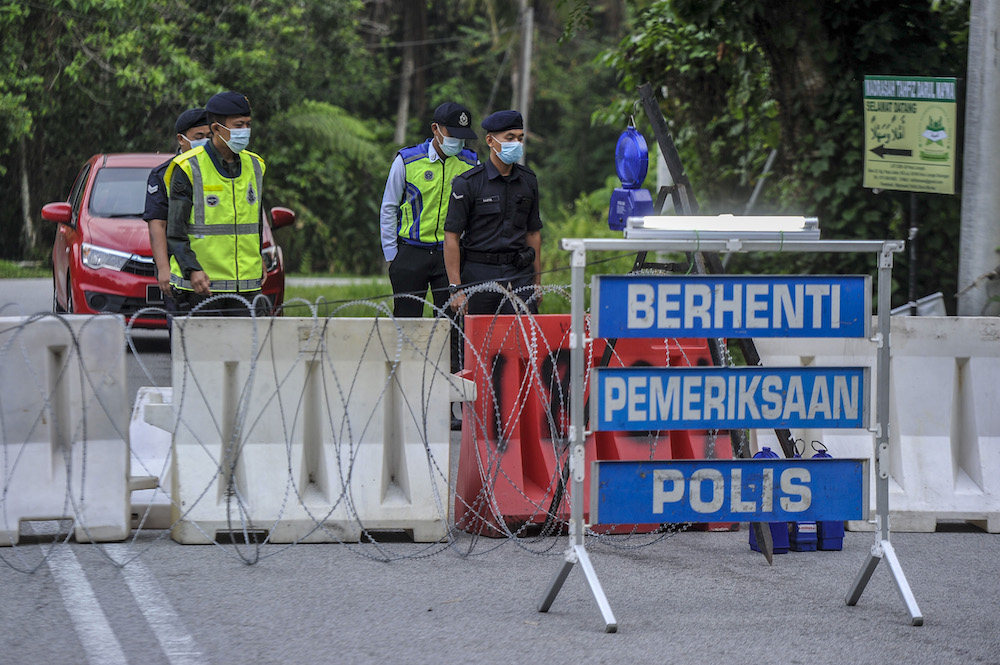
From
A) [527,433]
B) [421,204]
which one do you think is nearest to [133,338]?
[421,204]

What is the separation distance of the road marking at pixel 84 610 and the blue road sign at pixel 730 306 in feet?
7.28

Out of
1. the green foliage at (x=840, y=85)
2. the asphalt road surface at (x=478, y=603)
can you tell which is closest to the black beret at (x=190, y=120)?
the asphalt road surface at (x=478, y=603)

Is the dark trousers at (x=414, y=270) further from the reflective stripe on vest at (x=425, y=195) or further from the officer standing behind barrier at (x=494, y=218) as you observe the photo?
the officer standing behind barrier at (x=494, y=218)

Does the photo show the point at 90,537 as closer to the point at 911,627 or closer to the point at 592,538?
the point at 592,538

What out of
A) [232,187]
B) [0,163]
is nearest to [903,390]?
[232,187]

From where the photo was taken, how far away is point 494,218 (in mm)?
7805

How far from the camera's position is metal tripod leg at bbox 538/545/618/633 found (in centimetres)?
485

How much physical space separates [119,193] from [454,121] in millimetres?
5429

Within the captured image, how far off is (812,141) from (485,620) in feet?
25.8

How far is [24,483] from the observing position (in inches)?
238

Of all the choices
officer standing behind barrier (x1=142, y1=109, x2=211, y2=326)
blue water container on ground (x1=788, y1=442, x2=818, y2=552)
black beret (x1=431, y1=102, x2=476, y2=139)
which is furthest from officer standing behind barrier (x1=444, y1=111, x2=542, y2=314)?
blue water container on ground (x1=788, y1=442, x2=818, y2=552)

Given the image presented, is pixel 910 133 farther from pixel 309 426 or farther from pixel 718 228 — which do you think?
pixel 309 426

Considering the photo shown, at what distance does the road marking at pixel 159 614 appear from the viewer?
4559mm

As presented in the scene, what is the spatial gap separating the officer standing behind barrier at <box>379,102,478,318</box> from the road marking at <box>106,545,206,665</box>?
10.5ft
